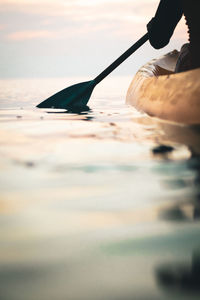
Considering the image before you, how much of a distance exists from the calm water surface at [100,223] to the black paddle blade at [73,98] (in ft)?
12.1

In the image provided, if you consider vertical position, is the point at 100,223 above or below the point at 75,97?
above

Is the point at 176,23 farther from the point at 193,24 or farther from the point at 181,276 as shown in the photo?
the point at 181,276

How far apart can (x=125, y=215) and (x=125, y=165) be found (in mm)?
716

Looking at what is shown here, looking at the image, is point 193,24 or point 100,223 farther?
point 193,24

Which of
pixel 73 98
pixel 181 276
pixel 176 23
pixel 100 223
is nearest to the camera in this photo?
pixel 181 276

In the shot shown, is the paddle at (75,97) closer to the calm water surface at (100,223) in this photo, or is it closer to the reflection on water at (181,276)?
the calm water surface at (100,223)

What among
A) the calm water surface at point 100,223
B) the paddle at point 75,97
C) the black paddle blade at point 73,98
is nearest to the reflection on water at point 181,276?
the calm water surface at point 100,223

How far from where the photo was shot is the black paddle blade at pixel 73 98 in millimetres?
5963

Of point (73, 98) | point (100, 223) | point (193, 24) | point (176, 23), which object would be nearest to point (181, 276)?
point (100, 223)

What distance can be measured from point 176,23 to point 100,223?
3364 millimetres

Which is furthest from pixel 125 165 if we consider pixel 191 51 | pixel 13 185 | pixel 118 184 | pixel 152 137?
pixel 191 51

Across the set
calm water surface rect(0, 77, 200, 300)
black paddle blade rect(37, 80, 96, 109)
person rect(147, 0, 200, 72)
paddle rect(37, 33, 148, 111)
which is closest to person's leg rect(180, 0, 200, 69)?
person rect(147, 0, 200, 72)

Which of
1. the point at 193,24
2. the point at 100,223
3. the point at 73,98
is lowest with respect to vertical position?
the point at 73,98

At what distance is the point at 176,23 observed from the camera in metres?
3.96
